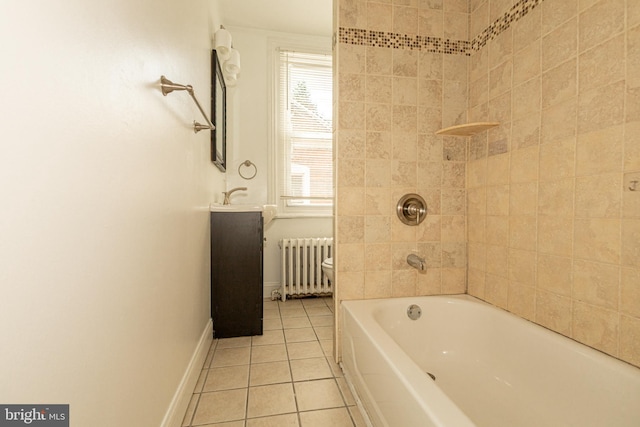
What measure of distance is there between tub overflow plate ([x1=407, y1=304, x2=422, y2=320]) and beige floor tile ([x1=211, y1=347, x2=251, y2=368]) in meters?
1.00

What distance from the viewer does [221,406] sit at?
1.36 meters

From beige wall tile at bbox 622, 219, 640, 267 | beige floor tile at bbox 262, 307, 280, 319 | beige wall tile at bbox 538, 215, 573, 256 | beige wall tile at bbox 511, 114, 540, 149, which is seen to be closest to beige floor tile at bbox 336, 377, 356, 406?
beige floor tile at bbox 262, 307, 280, 319

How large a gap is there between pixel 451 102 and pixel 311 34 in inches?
73.5

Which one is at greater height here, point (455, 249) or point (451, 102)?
point (451, 102)

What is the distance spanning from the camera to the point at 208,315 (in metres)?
1.96

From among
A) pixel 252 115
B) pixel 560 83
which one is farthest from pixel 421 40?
pixel 252 115

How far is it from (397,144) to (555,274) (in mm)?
957

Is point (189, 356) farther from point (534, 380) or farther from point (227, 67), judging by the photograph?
point (227, 67)

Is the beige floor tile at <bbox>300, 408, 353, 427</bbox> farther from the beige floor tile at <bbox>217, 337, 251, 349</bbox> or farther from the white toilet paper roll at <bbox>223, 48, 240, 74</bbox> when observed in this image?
the white toilet paper roll at <bbox>223, 48, 240, 74</bbox>

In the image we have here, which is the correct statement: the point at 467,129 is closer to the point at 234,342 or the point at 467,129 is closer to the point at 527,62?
the point at 527,62

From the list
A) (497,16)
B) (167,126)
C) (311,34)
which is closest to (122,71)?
(167,126)

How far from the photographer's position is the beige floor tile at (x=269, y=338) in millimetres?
1985
